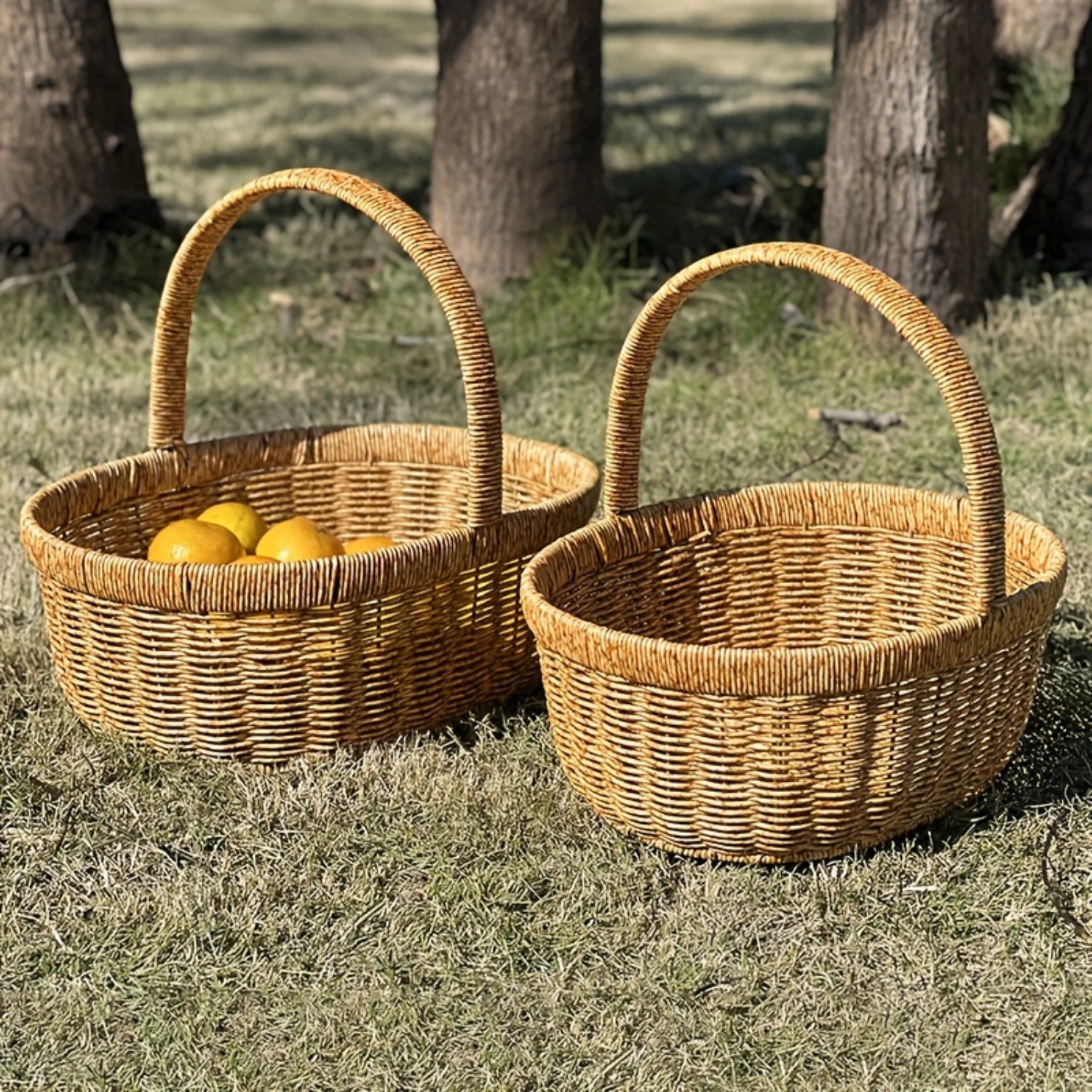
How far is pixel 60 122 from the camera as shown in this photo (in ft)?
18.2

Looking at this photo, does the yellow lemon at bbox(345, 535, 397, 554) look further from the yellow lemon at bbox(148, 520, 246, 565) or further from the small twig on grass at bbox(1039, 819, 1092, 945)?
the small twig on grass at bbox(1039, 819, 1092, 945)

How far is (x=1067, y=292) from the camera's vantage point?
17.0 feet

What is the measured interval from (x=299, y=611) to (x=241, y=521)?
486 millimetres

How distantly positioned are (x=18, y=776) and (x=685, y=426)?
224 centimetres

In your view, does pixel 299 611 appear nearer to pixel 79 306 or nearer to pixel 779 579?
pixel 779 579

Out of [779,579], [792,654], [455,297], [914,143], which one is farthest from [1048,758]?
[914,143]

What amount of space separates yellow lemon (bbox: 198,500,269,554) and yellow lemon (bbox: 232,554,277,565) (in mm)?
82

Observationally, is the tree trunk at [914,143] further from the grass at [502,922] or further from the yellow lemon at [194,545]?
the yellow lemon at [194,545]

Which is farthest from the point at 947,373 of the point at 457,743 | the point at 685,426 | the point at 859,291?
the point at 685,426

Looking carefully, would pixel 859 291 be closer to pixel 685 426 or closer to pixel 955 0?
pixel 685 426

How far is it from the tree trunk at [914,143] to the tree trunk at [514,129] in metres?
0.81

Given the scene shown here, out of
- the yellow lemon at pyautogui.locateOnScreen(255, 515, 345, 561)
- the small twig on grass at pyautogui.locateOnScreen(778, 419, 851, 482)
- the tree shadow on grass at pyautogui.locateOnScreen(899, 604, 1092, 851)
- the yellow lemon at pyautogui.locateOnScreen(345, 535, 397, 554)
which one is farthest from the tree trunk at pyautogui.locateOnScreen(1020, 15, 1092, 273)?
the yellow lemon at pyautogui.locateOnScreen(255, 515, 345, 561)

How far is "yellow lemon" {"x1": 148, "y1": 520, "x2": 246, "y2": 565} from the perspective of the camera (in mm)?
2945

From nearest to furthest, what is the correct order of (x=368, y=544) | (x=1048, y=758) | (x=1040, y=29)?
(x=1048, y=758) → (x=368, y=544) → (x=1040, y=29)
